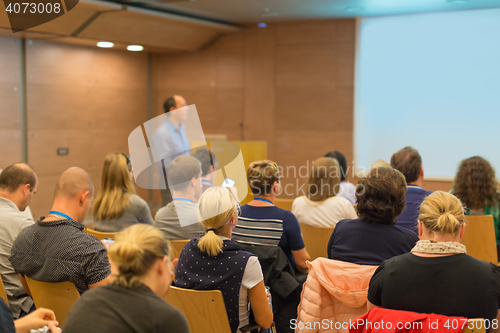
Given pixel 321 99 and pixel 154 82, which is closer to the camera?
pixel 321 99

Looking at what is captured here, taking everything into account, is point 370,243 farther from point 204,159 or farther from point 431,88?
point 431,88

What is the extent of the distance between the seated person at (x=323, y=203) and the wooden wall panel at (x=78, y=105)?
174 inches

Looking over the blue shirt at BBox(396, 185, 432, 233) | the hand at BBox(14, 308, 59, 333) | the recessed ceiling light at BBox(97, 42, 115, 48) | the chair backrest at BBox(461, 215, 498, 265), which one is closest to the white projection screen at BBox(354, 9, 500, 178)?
the chair backrest at BBox(461, 215, 498, 265)

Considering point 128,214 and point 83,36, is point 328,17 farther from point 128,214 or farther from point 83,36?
point 128,214

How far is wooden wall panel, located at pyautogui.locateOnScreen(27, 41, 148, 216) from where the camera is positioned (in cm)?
630

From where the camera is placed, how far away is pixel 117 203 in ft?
10.8

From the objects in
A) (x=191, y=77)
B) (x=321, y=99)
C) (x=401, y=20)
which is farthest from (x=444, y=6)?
(x=191, y=77)

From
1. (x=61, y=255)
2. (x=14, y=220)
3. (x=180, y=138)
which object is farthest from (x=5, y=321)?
(x=180, y=138)

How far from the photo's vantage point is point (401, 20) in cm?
638

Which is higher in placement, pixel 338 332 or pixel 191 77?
pixel 191 77

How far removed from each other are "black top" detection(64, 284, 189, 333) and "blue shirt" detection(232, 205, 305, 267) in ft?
4.50

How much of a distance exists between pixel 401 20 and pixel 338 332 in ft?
17.5

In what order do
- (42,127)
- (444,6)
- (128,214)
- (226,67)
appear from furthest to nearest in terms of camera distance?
(226,67)
(42,127)
(444,6)
(128,214)

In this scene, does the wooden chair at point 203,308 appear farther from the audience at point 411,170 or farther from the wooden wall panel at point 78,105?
the wooden wall panel at point 78,105
